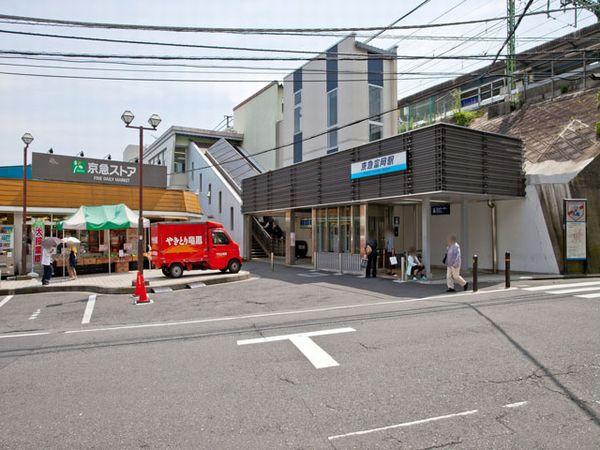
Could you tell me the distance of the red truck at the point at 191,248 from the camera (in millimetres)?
18438

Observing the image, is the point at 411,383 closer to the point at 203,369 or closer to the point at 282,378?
the point at 282,378

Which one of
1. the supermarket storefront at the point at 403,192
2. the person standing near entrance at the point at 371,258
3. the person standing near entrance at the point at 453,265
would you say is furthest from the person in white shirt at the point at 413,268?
the person standing near entrance at the point at 453,265

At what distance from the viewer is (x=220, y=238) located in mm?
19344

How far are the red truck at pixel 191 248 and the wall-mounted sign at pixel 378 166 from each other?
254 inches

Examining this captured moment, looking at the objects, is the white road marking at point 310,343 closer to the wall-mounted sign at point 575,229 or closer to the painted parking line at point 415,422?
the painted parking line at point 415,422

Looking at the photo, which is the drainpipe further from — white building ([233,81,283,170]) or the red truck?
white building ([233,81,283,170])

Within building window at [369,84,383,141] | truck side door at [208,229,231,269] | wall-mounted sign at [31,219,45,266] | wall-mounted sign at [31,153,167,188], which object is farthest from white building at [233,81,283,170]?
wall-mounted sign at [31,219,45,266]

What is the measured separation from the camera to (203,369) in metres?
5.87

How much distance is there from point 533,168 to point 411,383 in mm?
16415

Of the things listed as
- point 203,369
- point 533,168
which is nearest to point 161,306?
point 203,369

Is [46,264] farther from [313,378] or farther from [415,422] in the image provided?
[415,422]

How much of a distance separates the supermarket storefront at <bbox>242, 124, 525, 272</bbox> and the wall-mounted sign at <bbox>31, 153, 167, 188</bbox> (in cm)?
668

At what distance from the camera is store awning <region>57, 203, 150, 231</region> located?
19.2 m

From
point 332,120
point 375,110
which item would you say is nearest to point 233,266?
point 332,120
